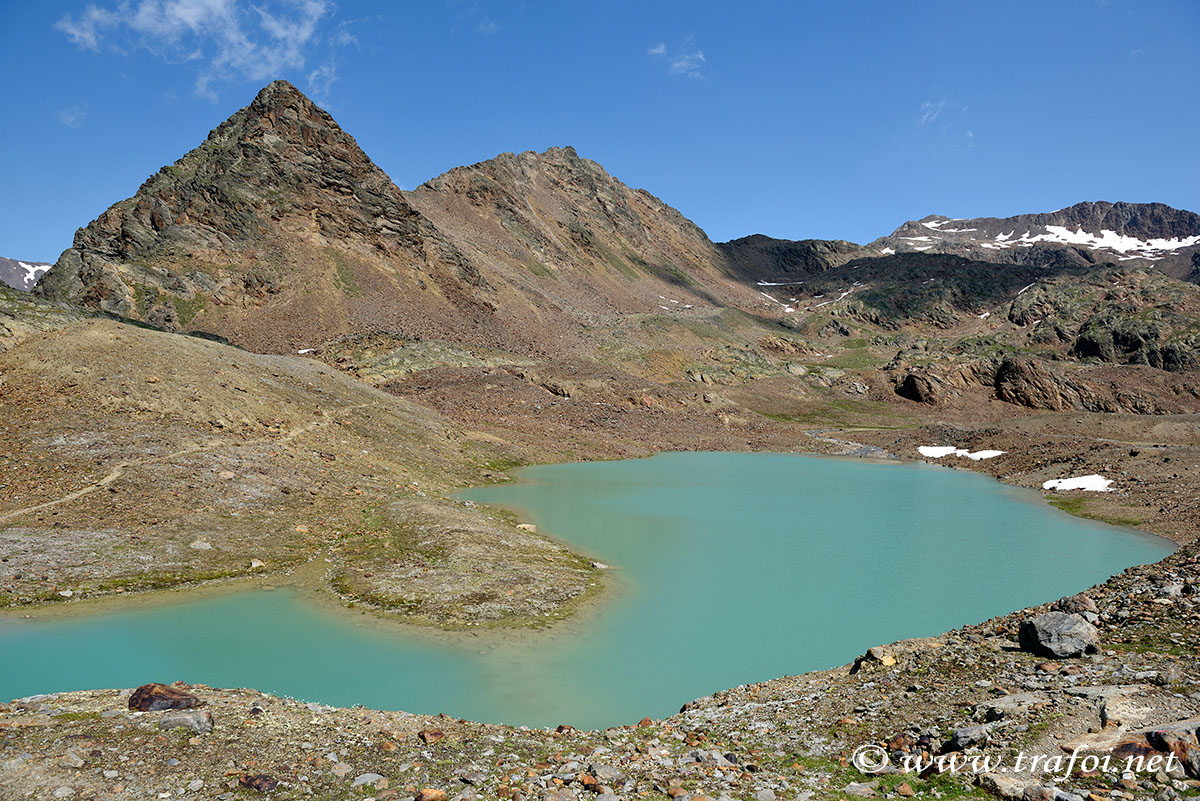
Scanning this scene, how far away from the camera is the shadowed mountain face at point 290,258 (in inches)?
3113

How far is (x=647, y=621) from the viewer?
771 inches

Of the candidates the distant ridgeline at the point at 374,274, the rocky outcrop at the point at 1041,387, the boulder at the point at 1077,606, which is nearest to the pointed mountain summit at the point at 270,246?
the distant ridgeline at the point at 374,274

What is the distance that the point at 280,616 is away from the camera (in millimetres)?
18719

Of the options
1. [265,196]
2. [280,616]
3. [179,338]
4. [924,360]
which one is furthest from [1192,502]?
[265,196]

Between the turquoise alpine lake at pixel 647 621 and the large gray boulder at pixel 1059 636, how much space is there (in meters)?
4.63

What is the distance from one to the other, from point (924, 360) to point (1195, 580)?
116755 mm

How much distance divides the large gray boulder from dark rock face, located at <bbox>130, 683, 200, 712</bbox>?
53.5 ft

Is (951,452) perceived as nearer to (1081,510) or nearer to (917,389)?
(1081,510)

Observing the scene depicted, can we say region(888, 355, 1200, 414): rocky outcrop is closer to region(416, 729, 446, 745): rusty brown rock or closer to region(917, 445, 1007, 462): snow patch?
region(917, 445, 1007, 462): snow patch

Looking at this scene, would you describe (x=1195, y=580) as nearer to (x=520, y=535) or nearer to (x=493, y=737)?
(x=493, y=737)

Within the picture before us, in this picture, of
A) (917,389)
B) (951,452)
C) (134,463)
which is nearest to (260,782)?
(134,463)

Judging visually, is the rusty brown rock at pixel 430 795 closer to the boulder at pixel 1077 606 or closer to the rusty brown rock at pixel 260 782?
the rusty brown rock at pixel 260 782

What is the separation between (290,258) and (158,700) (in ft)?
304

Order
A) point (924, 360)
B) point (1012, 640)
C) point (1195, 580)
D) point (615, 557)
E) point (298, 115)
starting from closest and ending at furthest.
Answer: point (1012, 640) → point (1195, 580) → point (615, 557) → point (298, 115) → point (924, 360)
